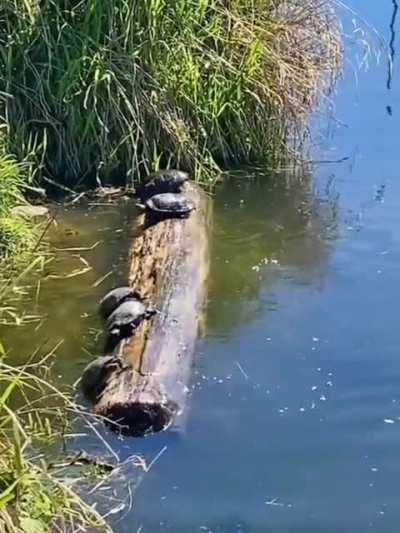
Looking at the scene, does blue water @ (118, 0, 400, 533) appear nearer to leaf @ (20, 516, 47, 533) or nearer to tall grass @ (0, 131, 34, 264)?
leaf @ (20, 516, 47, 533)

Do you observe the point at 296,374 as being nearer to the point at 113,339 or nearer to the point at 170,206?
the point at 113,339

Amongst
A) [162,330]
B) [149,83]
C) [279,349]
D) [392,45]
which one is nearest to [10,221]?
[162,330]

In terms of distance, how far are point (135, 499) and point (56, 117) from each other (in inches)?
150

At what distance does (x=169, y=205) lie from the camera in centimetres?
719

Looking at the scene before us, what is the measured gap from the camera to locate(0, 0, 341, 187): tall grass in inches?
300

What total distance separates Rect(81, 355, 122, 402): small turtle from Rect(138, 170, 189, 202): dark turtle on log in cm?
242

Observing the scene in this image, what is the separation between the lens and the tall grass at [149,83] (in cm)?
762

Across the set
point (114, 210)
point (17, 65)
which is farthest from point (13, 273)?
point (17, 65)

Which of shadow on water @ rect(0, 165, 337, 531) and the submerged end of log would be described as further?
shadow on water @ rect(0, 165, 337, 531)

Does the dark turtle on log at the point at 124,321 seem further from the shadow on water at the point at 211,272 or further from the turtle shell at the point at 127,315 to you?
the shadow on water at the point at 211,272

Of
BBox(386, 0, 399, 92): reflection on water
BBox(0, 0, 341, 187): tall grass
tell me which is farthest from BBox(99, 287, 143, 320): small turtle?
BBox(386, 0, 399, 92): reflection on water

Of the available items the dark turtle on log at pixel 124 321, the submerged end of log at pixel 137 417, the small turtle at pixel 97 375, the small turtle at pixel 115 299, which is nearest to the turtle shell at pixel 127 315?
the dark turtle on log at pixel 124 321

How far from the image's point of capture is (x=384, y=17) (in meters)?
11.2

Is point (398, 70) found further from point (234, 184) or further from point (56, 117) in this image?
point (56, 117)
